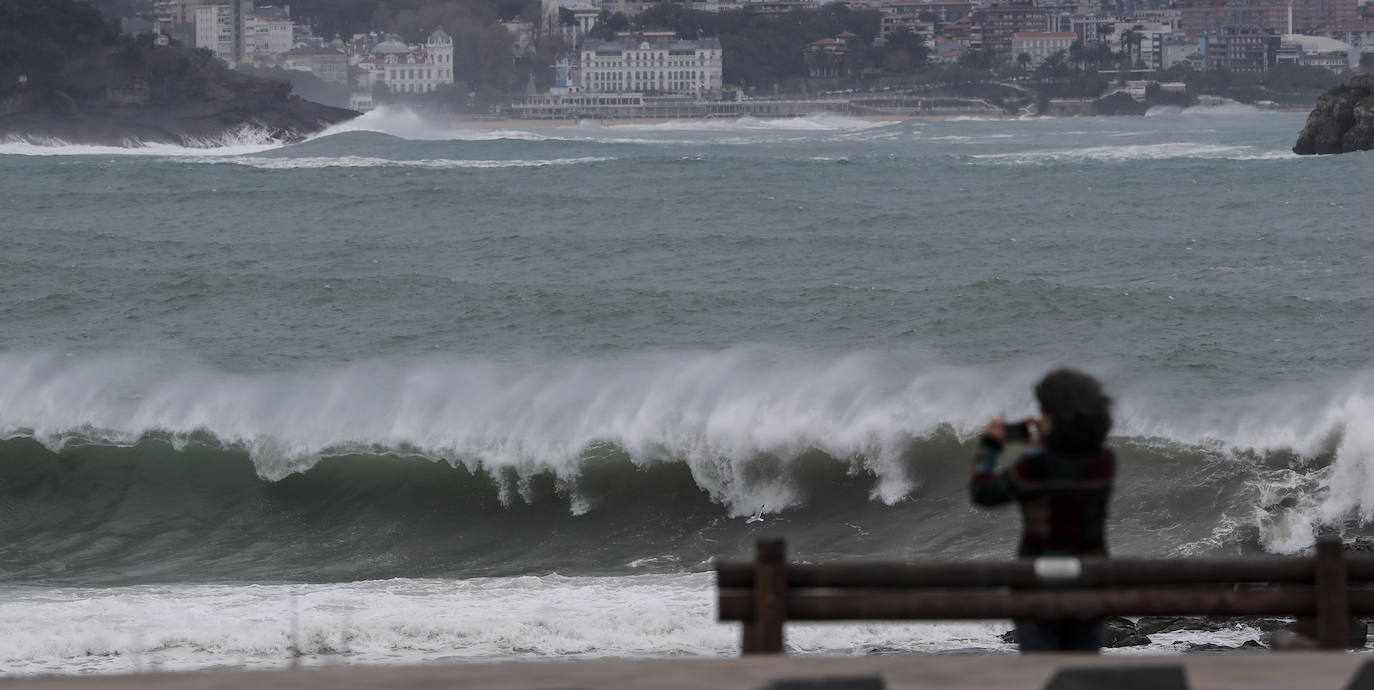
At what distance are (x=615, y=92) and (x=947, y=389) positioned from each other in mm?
153979

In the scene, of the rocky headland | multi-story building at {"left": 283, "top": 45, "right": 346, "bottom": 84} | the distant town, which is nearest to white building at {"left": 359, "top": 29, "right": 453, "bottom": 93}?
the distant town

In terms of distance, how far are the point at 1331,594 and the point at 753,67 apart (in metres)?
179

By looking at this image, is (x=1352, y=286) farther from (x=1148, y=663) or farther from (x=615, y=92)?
(x=615, y=92)

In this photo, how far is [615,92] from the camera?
17000 cm

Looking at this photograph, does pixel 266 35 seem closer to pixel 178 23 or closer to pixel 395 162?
pixel 178 23

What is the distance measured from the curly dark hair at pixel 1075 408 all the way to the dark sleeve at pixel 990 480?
0.19 metres

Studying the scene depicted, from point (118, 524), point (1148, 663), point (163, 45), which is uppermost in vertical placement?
point (163, 45)

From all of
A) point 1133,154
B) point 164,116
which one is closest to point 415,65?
point 164,116

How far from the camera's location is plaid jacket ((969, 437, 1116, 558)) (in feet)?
16.9

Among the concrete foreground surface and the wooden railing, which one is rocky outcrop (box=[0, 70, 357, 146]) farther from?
the wooden railing

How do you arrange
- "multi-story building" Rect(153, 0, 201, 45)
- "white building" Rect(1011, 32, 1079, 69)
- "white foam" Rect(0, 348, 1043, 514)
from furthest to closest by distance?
"multi-story building" Rect(153, 0, 201, 45)
"white building" Rect(1011, 32, 1079, 69)
"white foam" Rect(0, 348, 1043, 514)

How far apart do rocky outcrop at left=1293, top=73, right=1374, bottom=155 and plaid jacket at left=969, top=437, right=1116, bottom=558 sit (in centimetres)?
6422

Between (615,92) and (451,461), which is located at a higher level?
(615,92)

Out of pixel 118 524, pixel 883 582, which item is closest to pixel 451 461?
pixel 118 524
